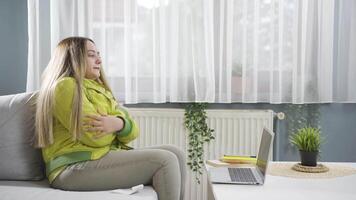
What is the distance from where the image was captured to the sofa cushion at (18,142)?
1.97m

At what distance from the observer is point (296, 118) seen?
2.86m

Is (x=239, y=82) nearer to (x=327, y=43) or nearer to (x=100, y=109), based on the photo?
(x=327, y=43)

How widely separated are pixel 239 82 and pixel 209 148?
471 millimetres

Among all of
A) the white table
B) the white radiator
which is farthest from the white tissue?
the white radiator

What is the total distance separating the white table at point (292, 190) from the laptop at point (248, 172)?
39 millimetres

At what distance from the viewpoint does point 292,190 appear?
1480 mm

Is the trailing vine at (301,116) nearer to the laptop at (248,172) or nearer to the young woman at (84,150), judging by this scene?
the laptop at (248,172)

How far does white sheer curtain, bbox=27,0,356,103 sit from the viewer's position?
275 cm

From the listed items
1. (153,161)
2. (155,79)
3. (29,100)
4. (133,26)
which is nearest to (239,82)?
(155,79)

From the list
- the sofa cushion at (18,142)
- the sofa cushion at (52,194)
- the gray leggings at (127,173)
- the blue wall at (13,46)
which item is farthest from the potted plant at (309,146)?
the blue wall at (13,46)

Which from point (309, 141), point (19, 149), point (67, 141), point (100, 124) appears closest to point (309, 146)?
point (309, 141)

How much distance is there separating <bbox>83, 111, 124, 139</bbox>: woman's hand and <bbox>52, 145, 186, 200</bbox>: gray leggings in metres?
0.11

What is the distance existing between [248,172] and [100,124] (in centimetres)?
66

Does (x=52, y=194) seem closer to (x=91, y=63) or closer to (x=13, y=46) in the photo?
(x=91, y=63)
